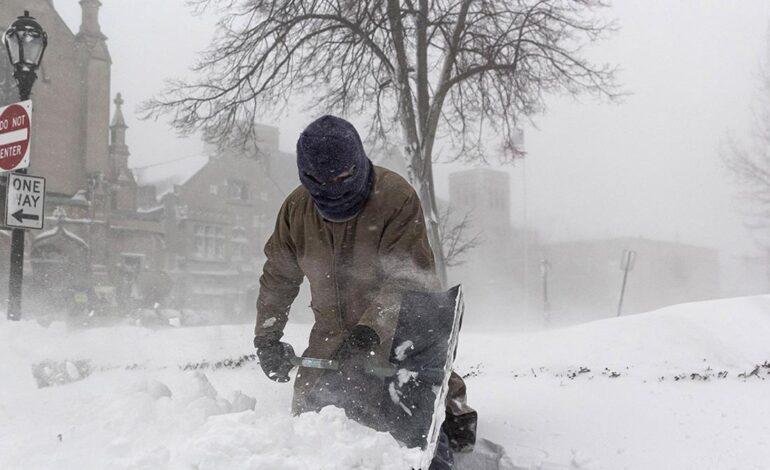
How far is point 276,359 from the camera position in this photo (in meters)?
3.13

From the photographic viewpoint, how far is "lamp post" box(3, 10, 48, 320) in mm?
7043

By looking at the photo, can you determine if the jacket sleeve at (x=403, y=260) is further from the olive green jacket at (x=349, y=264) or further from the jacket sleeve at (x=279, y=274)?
the jacket sleeve at (x=279, y=274)

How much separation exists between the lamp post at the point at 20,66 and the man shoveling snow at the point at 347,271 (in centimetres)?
499

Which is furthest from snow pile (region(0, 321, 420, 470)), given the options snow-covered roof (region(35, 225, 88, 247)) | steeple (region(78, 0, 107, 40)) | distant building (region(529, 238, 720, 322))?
distant building (region(529, 238, 720, 322))

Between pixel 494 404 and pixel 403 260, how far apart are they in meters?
2.89

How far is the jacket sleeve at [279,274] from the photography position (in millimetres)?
3357

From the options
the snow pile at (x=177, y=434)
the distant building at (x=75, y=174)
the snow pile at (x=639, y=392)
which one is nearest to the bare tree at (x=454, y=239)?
the snow pile at (x=639, y=392)

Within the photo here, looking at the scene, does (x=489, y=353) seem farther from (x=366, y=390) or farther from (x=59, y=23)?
(x=59, y=23)

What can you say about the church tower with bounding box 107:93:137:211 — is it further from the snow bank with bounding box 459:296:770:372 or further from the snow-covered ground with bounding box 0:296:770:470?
the snow bank with bounding box 459:296:770:372

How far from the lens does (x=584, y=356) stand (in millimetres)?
7172

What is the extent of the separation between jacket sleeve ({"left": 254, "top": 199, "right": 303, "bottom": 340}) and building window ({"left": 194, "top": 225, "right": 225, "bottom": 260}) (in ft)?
110

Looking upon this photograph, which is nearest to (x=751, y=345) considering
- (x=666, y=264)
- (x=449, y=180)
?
(x=449, y=180)

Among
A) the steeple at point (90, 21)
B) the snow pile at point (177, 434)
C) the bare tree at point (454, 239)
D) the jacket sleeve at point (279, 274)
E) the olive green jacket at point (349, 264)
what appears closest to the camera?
the snow pile at point (177, 434)

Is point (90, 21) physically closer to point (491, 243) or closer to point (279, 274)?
point (279, 274)
